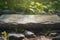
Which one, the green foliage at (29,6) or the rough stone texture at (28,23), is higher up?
the green foliage at (29,6)

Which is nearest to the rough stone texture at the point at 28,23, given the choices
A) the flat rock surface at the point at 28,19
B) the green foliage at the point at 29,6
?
the flat rock surface at the point at 28,19

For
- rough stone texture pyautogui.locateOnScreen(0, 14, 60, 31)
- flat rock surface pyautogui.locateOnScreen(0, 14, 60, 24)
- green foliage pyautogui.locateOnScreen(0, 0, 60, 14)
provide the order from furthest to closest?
green foliage pyautogui.locateOnScreen(0, 0, 60, 14), flat rock surface pyautogui.locateOnScreen(0, 14, 60, 24), rough stone texture pyautogui.locateOnScreen(0, 14, 60, 31)

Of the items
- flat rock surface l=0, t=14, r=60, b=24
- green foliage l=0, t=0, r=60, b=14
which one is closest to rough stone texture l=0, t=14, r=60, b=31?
flat rock surface l=0, t=14, r=60, b=24

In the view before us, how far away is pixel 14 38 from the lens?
3496 millimetres

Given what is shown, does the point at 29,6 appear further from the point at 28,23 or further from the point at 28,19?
the point at 28,23

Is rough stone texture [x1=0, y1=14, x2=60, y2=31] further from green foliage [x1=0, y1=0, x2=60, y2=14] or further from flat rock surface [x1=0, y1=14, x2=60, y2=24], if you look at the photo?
green foliage [x1=0, y1=0, x2=60, y2=14]

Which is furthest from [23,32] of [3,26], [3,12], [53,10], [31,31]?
[53,10]

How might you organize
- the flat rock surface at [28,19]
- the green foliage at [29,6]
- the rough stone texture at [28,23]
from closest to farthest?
the rough stone texture at [28,23] < the flat rock surface at [28,19] < the green foliage at [29,6]

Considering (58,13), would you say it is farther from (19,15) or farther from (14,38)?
(14,38)

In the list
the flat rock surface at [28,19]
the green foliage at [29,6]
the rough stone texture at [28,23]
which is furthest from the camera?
the green foliage at [29,6]

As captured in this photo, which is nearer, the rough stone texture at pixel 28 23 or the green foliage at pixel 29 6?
the rough stone texture at pixel 28 23

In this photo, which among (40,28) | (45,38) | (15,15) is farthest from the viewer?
(15,15)

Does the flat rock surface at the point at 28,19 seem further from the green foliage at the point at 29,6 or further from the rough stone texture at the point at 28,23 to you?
the green foliage at the point at 29,6

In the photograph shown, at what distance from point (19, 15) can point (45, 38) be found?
3.22ft
